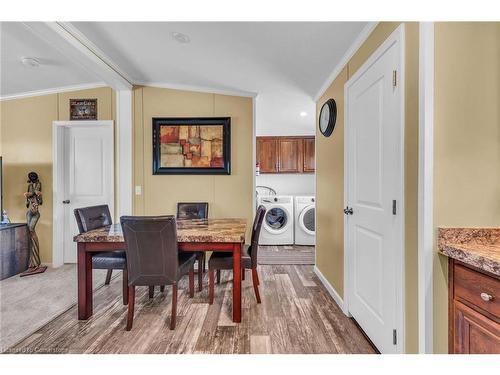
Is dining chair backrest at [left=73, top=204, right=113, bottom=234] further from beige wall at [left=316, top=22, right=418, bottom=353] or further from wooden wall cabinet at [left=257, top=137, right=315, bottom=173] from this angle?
wooden wall cabinet at [left=257, top=137, right=315, bottom=173]

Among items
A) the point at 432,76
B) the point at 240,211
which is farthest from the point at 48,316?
the point at 432,76

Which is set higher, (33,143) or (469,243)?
(33,143)

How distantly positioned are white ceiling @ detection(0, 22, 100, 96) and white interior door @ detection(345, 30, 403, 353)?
8.58 feet

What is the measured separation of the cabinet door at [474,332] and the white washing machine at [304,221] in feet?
10.8

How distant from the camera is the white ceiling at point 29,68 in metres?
2.19

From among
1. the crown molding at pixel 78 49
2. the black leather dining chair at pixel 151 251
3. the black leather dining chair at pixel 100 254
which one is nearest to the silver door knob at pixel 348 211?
the black leather dining chair at pixel 151 251

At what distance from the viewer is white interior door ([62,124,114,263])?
3.40 meters

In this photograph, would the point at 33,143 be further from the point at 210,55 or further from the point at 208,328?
the point at 208,328

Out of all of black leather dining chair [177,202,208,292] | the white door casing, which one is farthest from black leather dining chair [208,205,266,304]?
the white door casing

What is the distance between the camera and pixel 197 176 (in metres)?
3.41

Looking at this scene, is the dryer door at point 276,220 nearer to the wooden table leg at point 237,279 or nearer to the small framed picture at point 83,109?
the wooden table leg at point 237,279

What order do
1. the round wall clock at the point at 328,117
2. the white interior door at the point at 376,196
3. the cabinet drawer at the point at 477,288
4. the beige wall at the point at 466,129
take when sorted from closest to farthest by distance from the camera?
the cabinet drawer at the point at 477,288 → the beige wall at the point at 466,129 → the white interior door at the point at 376,196 → the round wall clock at the point at 328,117

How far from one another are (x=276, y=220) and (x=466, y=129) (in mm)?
3404

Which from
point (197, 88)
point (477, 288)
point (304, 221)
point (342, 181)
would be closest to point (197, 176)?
point (197, 88)
